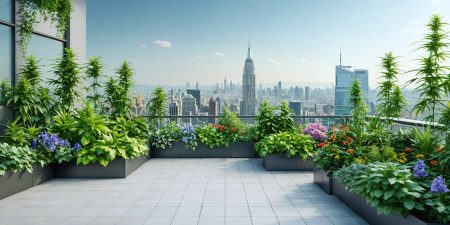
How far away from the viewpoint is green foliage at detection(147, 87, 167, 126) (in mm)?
8609

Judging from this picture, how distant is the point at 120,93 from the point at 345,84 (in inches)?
241

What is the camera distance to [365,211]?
3.87m

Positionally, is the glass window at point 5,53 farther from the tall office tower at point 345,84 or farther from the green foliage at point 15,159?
the tall office tower at point 345,84

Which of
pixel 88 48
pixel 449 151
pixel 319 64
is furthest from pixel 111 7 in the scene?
pixel 449 151

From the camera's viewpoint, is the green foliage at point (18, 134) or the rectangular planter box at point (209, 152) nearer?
the green foliage at point (18, 134)

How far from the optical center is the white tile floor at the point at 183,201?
3.94 meters

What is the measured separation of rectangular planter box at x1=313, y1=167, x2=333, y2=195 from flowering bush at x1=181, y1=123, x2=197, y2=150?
3.28m

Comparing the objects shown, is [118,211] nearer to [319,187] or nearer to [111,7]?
[319,187]

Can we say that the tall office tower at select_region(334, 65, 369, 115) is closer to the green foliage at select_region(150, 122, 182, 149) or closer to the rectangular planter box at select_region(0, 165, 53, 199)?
the green foliage at select_region(150, 122, 182, 149)

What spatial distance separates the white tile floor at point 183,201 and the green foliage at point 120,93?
183 cm

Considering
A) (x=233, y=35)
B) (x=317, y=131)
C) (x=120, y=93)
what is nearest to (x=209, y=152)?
(x=120, y=93)

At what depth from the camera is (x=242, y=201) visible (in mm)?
4688

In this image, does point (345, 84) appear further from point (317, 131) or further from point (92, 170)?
point (92, 170)

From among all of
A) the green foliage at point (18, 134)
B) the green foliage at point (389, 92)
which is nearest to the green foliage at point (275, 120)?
the green foliage at point (389, 92)
